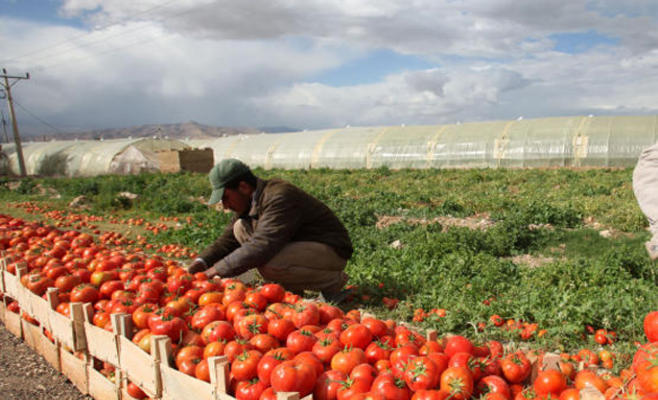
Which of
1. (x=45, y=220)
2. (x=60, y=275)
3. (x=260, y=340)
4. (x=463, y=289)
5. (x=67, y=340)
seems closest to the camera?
(x=260, y=340)

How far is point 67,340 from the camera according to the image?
12.3 feet

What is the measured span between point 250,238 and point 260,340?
6.09 ft

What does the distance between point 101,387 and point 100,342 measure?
1.20 feet

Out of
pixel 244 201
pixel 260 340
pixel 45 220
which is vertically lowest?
pixel 45 220

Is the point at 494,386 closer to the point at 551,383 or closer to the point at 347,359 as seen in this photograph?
the point at 551,383

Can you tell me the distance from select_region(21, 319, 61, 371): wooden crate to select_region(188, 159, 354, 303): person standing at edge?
54.6 inches

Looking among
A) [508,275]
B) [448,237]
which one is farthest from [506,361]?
[448,237]

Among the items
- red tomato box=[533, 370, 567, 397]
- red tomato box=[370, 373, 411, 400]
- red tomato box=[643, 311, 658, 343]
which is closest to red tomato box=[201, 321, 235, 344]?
red tomato box=[370, 373, 411, 400]

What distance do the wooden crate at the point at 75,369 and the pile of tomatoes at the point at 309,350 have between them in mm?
380

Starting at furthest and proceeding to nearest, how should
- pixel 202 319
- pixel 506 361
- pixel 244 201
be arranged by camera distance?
pixel 244 201 → pixel 202 319 → pixel 506 361

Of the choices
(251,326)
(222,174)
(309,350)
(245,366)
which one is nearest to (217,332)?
(251,326)

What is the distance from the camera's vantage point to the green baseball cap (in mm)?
4477

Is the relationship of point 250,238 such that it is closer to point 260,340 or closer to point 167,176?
point 260,340

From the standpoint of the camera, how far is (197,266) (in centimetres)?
485
